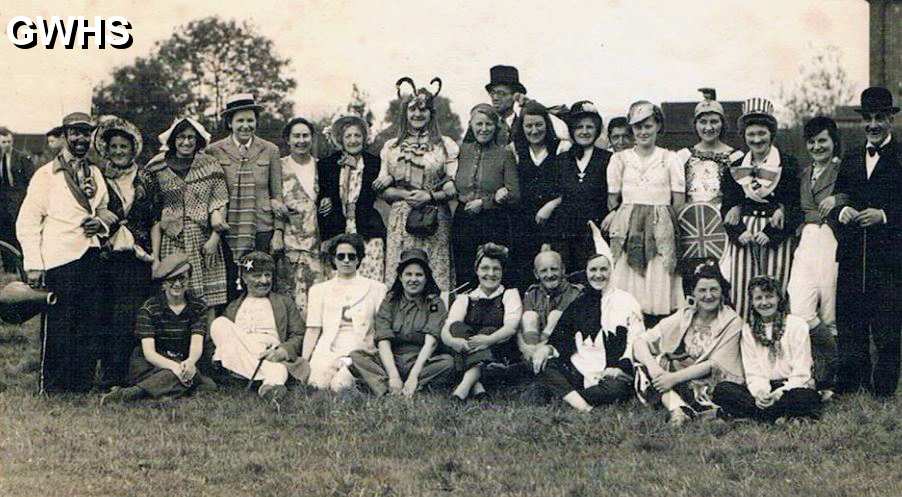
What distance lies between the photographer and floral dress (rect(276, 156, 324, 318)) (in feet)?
26.1

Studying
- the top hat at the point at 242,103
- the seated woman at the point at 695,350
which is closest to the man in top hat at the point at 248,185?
the top hat at the point at 242,103

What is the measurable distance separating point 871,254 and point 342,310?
3256mm

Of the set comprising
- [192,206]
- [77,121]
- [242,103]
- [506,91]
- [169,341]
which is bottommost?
[169,341]

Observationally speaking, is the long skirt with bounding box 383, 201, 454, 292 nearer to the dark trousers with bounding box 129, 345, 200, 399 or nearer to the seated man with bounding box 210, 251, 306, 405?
the seated man with bounding box 210, 251, 306, 405

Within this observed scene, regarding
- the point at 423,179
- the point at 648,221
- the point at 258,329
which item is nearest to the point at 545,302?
the point at 648,221

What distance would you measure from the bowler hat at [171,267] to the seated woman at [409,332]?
1229 millimetres

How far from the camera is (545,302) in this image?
7.38 m

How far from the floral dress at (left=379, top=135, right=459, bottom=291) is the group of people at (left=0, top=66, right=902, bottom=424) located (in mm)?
15

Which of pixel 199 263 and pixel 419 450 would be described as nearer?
pixel 419 450

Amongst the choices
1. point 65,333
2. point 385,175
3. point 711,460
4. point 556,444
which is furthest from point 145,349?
point 711,460

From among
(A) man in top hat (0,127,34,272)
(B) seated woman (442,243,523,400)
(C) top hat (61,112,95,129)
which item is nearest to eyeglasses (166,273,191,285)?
(C) top hat (61,112,95,129)

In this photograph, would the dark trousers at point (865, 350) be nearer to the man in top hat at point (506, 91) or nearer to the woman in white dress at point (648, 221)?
the woman in white dress at point (648, 221)

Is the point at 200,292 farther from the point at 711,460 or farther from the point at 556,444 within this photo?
the point at 711,460

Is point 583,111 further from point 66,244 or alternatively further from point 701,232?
point 66,244
